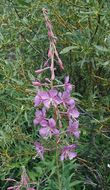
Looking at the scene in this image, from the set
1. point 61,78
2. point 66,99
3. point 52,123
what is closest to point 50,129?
point 52,123

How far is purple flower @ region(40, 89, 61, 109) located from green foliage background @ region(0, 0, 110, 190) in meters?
0.79

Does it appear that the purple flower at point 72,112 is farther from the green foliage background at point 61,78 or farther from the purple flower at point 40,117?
the green foliage background at point 61,78

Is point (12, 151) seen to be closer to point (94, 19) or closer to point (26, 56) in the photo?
point (26, 56)

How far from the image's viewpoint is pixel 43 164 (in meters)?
2.90

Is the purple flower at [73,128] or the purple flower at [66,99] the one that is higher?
the purple flower at [66,99]

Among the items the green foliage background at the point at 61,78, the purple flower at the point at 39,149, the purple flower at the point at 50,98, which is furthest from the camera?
the green foliage background at the point at 61,78

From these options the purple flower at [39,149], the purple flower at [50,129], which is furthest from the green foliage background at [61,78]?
the purple flower at [50,129]

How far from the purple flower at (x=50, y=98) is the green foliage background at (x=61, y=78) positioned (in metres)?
0.79

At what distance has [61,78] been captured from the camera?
3076mm

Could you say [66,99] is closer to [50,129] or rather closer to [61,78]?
[50,129]

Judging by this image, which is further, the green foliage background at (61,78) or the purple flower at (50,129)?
the green foliage background at (61,78)

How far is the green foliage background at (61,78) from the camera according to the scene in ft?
9.08

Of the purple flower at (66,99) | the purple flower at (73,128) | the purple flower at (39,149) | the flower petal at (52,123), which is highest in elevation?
the purple flower at (66,99)

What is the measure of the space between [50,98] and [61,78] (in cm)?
122
